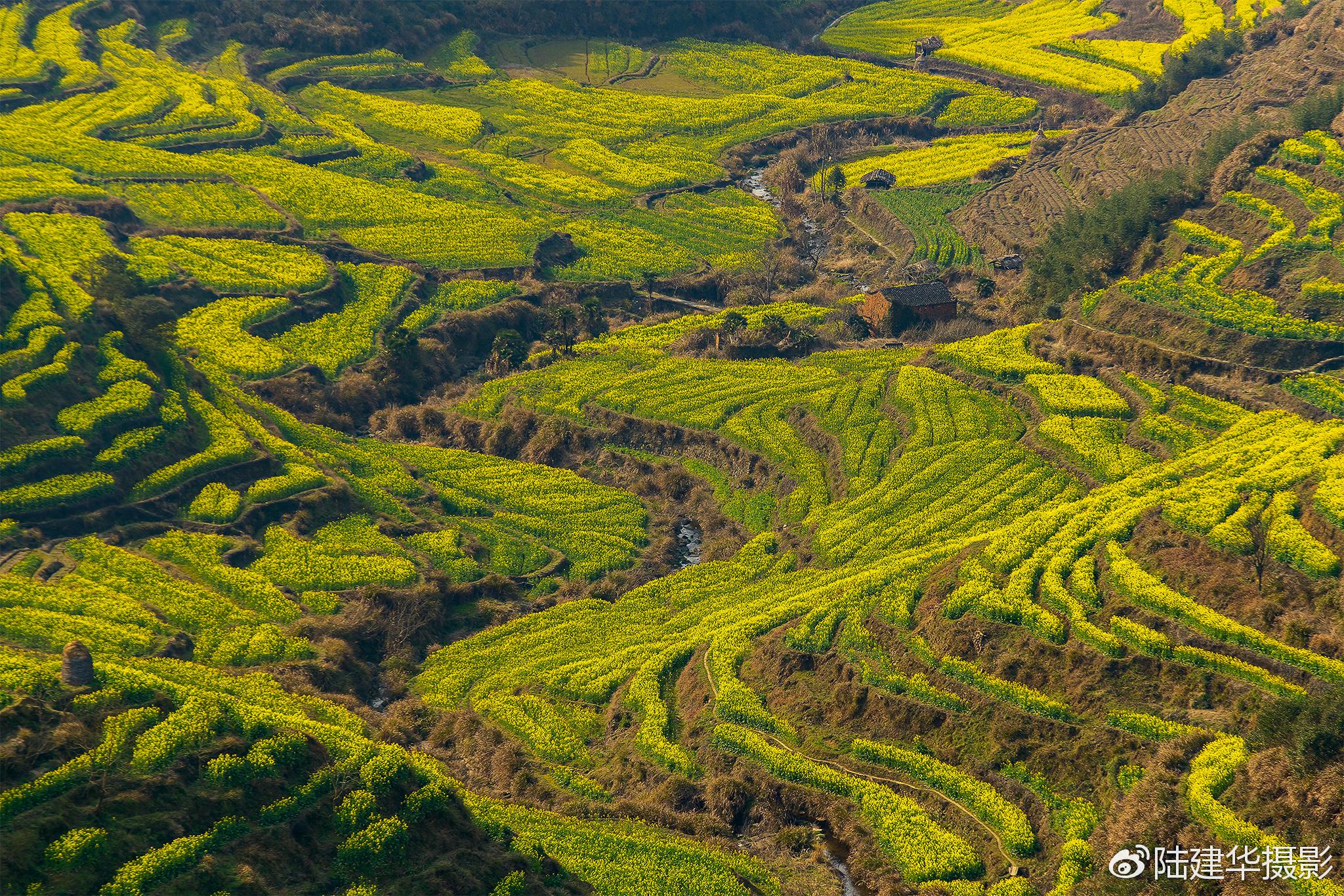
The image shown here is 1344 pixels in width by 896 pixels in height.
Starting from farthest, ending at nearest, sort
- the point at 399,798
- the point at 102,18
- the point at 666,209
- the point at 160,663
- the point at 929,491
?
the point at 102,18
the point at 666,209
the point at 929,491
the point at 160,663
the point at 399,798

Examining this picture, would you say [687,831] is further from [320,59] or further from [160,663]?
[320,59]

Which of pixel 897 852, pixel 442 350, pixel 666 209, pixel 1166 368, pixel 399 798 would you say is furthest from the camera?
pixel 666 209

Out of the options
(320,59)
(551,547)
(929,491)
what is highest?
(320,59)

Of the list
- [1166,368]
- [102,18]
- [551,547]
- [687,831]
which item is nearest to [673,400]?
[551,547]

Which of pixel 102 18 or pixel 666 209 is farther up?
pixel 102 18

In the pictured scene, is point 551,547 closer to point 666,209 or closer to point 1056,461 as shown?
point 1056,461

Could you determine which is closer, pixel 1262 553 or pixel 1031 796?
pixel 1031 796
